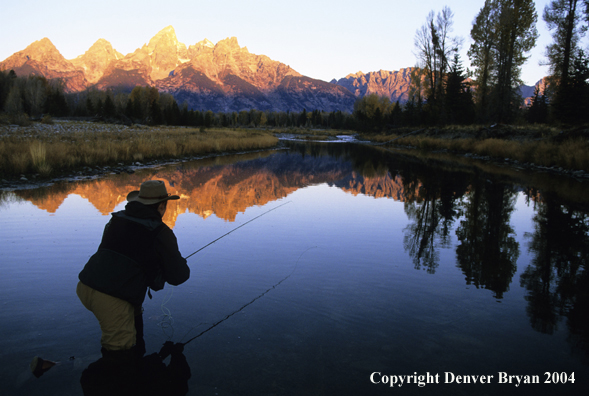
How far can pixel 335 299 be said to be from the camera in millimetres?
4895

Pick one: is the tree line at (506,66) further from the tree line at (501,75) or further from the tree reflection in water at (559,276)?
the tree reflection in water at (559,276)

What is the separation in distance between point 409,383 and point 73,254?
5.75 m

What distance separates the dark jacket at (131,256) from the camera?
3.22m

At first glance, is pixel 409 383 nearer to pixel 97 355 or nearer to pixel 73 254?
pixel 97 355

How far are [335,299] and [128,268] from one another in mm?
Result: 2597

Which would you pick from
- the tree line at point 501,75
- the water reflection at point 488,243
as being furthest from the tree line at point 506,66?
the water reflection at point 488,243

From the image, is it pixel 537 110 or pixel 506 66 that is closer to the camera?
pixel 506 66

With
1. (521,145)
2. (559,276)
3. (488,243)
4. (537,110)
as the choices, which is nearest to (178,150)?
(521,145)

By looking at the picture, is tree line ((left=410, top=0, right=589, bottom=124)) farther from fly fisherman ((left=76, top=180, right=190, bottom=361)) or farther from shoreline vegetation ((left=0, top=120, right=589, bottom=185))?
fly fisherman ((left=76, top=180, right=190, bottom=361))

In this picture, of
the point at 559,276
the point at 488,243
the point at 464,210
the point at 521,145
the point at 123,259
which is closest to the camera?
the point at 123,259

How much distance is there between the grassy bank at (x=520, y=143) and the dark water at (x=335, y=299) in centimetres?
1032

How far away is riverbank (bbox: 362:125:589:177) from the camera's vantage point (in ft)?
60.9

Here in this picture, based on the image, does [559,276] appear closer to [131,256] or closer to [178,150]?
[131,256]

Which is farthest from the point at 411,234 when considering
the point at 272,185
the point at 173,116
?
the point at 173,116
